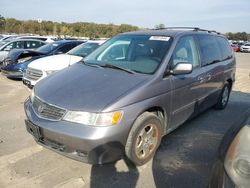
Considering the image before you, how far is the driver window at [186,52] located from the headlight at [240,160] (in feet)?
7.05

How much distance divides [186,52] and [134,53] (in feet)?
2.82

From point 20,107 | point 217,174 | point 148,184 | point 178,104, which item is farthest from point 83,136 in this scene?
point 20,107

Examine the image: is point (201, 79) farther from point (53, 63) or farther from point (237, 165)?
point (53, 63)

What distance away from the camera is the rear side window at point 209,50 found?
4734 millimetres

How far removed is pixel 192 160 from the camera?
12.1ft

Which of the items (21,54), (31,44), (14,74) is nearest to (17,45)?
(31,44)

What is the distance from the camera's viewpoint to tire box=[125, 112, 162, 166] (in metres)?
3.15

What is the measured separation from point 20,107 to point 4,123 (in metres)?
1.05

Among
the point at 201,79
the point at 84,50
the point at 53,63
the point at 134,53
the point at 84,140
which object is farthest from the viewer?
the point at 84,50

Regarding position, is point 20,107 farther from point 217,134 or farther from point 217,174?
point 217,174

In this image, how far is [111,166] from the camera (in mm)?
3406

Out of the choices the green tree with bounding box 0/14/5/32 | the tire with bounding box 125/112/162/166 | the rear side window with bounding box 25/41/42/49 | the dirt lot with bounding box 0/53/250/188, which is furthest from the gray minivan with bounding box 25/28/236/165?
the green tree with bounding box 0/14/5/32

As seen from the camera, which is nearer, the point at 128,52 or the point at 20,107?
the point at 128,52

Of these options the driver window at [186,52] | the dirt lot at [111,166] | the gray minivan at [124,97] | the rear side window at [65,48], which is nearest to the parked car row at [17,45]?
the rear side window at [65,48]
